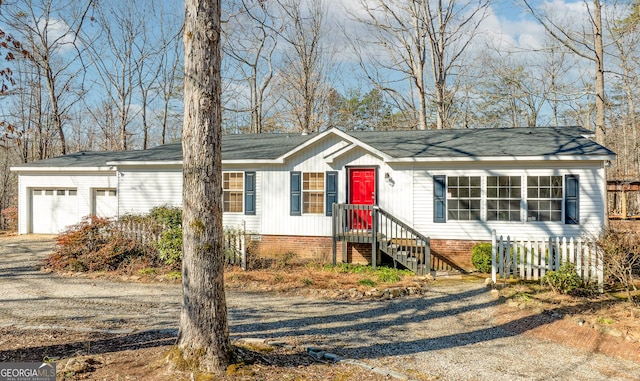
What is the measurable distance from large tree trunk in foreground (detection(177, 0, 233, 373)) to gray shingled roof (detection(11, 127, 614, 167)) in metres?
8.99

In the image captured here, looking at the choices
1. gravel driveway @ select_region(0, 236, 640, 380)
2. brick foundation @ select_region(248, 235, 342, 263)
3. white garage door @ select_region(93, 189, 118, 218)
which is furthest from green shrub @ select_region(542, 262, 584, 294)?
white garage door @ select_region(93, 189, 118, 218)

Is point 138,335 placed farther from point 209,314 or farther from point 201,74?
point 201,74

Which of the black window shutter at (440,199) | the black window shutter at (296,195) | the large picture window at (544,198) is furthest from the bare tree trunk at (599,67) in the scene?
the black window shutter at (296,195)

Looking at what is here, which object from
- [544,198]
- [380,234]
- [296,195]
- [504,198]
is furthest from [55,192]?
[544,198]

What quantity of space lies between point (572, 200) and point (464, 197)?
9.53 feet

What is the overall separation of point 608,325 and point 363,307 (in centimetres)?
408

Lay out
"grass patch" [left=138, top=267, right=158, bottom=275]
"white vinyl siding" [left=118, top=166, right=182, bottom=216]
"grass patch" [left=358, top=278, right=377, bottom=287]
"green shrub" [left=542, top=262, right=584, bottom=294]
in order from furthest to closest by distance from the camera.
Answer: "white vinyl siding" [left=118, top=166, right=182, bottom=216], "grass patch" [left=138, top=267, right=158, bottom=275], "grass patch" [left=358, top=278, right=377, bottom=287], "green shrub" [left=542, top=262, right=584, bottom=294]

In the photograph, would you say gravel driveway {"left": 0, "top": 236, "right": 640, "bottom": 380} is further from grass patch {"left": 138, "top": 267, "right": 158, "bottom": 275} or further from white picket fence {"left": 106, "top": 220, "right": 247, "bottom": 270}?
white picket fence {"left": 106, "top": 220, "right": 247, "bottom": 270}

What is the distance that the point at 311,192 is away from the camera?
13.6m

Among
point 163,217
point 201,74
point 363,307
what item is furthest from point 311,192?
point 201,74

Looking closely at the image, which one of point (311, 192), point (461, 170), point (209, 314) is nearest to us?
point (209, 314)

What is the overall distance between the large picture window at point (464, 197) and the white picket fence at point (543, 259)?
5.98 feet

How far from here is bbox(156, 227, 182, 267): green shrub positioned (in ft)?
37.6

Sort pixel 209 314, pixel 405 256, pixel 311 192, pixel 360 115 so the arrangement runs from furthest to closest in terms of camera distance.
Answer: pixel 360 115
pixel 311 192
pixel 405 256
pixel 209 314
